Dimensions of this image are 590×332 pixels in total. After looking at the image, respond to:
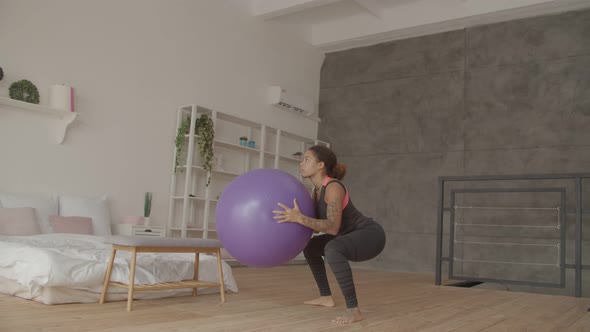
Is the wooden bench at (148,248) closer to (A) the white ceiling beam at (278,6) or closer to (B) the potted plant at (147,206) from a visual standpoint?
(B) the potted plant at (147,206)

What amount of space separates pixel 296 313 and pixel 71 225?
91.3 inches

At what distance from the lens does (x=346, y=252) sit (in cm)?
269

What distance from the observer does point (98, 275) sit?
9.17ft

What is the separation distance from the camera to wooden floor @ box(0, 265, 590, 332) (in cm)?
229

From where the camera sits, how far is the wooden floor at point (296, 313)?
229 cm

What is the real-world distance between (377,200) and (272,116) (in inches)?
75.5

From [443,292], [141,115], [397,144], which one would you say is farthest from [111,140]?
[397,144]

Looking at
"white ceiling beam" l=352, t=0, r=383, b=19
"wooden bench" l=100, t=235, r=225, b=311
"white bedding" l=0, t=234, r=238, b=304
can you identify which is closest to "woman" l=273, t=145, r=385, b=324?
"wooden bench" l=100, t=235, r=225, b=311

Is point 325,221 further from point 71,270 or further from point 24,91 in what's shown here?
point 24,91

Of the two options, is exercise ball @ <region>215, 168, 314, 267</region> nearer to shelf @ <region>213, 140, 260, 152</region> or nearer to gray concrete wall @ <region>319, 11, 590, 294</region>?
shelf @ <region>213, 140, 260, 152</region>

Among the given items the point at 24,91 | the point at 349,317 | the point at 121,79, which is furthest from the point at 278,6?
the point at 349,317

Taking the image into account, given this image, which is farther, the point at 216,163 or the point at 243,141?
the point at 243,141

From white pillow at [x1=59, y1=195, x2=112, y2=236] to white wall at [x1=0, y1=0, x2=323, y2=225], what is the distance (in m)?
0.23

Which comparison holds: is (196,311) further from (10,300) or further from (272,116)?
(272,116)
